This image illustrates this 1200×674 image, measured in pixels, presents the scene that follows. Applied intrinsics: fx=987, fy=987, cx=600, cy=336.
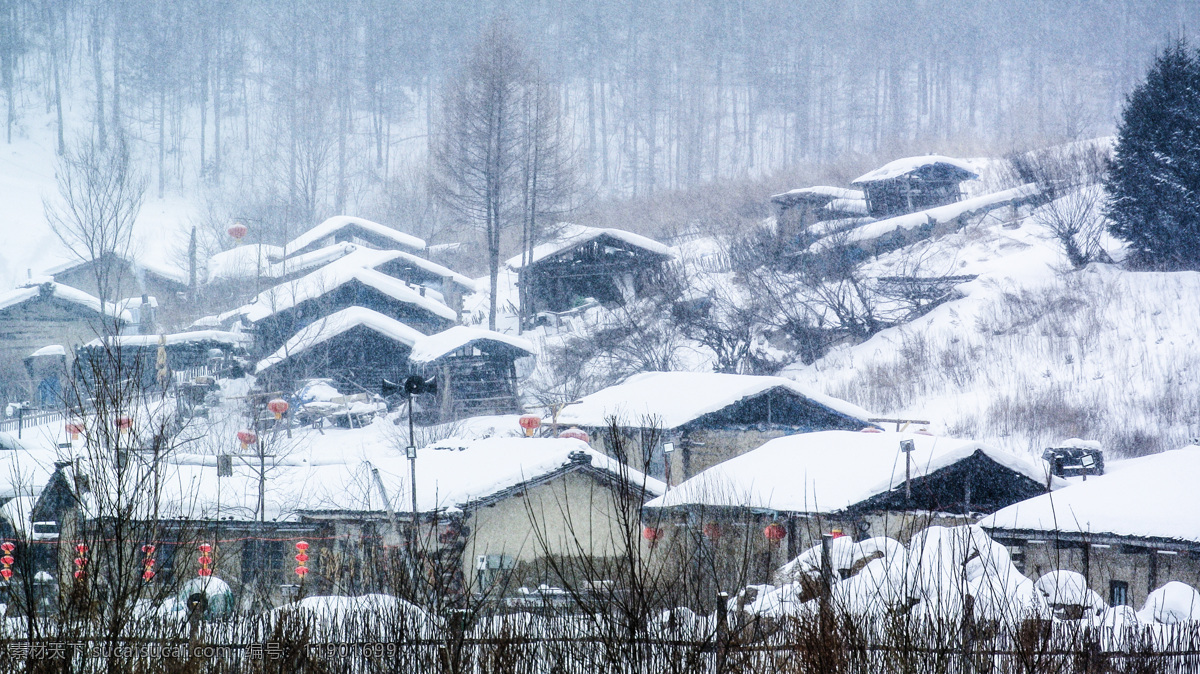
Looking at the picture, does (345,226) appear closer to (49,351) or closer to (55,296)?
(55,296)

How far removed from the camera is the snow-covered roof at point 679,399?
23.3m

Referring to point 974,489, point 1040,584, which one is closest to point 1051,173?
point 974,489

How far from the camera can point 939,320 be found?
31.4m

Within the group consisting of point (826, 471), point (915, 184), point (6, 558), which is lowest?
point (6, 558)

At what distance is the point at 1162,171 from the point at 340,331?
26054 mm

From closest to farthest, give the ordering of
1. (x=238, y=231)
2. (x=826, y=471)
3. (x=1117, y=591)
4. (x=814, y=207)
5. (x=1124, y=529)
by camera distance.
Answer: (x=1124, y=529), (x=1117, y=591), (x=826, y=471), (x=814, y=207), (x=238, y=231)

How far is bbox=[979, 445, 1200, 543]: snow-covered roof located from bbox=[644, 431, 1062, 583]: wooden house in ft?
4.44

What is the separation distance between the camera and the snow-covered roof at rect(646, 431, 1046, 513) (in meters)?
15.9

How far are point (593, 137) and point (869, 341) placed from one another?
40.6 metres

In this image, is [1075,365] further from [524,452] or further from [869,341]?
[524,452]

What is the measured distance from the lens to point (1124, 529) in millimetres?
12602

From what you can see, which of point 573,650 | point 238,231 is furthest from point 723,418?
point 238,231

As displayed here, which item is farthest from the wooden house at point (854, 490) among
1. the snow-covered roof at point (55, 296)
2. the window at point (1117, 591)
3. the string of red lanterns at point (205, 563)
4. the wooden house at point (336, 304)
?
the snow-covered roof at point (55, 296)

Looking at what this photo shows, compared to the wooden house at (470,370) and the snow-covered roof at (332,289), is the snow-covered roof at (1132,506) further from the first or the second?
the snow-covered roof at (332,289)
